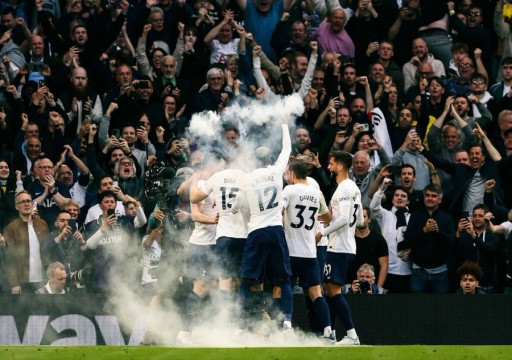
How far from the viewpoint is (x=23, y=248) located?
74.7 feet

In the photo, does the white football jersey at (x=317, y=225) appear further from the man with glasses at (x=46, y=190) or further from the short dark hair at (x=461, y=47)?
the short dark hair at (x=461, y=47)

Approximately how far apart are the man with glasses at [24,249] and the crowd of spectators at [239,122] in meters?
0.03

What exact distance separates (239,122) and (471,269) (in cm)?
467

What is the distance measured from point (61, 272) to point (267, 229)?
13.6 feet

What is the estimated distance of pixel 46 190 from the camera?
24.1 m

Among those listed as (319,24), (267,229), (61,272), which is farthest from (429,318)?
(319,24)

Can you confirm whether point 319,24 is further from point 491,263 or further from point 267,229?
point 267,229

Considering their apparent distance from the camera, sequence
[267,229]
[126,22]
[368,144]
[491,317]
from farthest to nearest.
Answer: [126,22], [368,144], [491,317], [267,229]

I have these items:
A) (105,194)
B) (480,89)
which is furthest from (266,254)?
(480,89)

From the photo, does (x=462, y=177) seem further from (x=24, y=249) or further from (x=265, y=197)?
(x=24, y=249)

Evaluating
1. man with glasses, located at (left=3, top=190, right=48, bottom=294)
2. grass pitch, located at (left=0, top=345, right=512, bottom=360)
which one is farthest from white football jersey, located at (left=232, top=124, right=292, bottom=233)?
man with glasses, located at (left=3, top=190, right=48, bottom=294)

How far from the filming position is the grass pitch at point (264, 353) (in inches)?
699

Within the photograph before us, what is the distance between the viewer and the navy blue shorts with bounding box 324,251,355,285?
65.9 feet

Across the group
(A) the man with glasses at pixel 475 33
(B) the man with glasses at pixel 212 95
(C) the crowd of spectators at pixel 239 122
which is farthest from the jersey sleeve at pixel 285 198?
(A) the man with glasses at pixel 475 33
